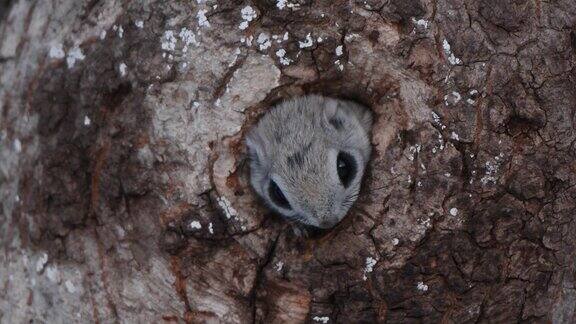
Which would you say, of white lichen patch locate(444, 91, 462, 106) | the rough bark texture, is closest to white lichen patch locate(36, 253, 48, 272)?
the rough bark texture

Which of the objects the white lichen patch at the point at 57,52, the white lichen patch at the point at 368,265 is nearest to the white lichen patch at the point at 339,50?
the white lichen patch at the point at 368,265

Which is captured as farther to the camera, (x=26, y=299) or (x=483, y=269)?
(x=26, y=299)

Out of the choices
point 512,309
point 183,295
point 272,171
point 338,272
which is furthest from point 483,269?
point 183,295

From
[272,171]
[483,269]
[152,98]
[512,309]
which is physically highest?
[152,98]

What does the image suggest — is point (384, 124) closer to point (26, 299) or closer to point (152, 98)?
point (152, 98)

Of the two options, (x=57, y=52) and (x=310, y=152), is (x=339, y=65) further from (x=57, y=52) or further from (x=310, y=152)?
(x=57, y=52)

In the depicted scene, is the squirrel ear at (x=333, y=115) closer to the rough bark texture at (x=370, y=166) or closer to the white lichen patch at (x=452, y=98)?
the rough bark texture at (x=370, y=166)
